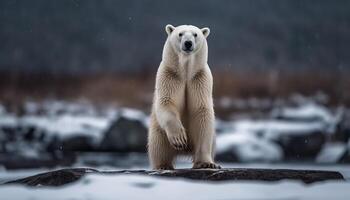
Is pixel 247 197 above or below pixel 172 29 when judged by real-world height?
below

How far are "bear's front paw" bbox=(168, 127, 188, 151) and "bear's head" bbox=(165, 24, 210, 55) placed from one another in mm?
919

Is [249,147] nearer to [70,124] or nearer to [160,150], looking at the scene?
[70,124]

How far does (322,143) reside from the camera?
112 feet

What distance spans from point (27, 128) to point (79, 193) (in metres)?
32.3

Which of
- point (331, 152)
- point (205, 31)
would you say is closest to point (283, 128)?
point (331, 152)

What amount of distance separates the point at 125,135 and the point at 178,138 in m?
23.8

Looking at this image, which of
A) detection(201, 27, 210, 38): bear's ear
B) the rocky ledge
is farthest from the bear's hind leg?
detection(201, 27, 210, 38): bear's ear

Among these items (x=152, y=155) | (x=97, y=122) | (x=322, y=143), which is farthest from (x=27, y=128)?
(x=152, y=155)

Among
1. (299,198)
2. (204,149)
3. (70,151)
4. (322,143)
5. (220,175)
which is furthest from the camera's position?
(322,143)

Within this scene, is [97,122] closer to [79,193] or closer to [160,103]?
[160,103]

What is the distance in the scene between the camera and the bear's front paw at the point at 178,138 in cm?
659

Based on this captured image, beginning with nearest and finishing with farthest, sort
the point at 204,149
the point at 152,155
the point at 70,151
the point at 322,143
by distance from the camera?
the point at 204,149
the point at 152,155
the point at 70,151
the point at 322,143

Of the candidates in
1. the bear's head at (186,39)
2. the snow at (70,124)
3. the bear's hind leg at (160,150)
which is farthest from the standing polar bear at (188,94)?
the snow at (70,124)

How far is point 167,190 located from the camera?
4641 millimetres
